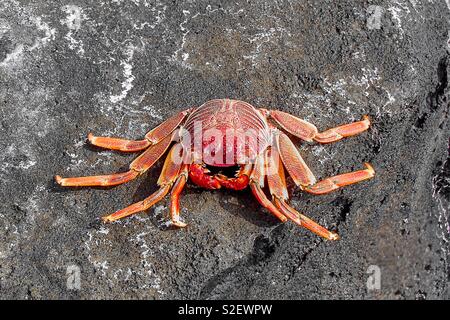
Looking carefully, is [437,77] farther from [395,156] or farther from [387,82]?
[395,156]

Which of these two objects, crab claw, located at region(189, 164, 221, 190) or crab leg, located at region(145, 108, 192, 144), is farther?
crab leg, located at region(145, 108, 192, 144)

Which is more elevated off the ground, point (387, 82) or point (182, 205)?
point (387, 82)

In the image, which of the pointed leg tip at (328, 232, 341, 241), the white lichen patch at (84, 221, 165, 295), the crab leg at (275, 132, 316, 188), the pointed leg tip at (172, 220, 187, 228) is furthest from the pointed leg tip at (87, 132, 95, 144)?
the pointed leg tip at (328, 232, 341, 241)

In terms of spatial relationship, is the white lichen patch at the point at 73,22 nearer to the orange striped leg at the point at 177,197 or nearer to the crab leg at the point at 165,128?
the crab leg at the point at 165,128

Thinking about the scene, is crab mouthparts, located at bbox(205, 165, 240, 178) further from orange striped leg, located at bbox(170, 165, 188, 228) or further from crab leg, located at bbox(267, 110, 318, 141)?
crab leg, located at bbox(267, 110, 318, 141)

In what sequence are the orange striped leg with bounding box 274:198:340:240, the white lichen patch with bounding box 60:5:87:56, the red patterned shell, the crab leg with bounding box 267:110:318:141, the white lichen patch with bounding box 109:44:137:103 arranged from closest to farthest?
the orange striped leg with bounding box 274:198:340:240
the red patterned shell
the crab leg with bounding box 267:110:318:141
the white lichen patch with bounding box 109:44:137:103
the white lichen patch with bounding box 60:5:87:56

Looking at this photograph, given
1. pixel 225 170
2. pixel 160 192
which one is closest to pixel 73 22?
pixel 160 192
